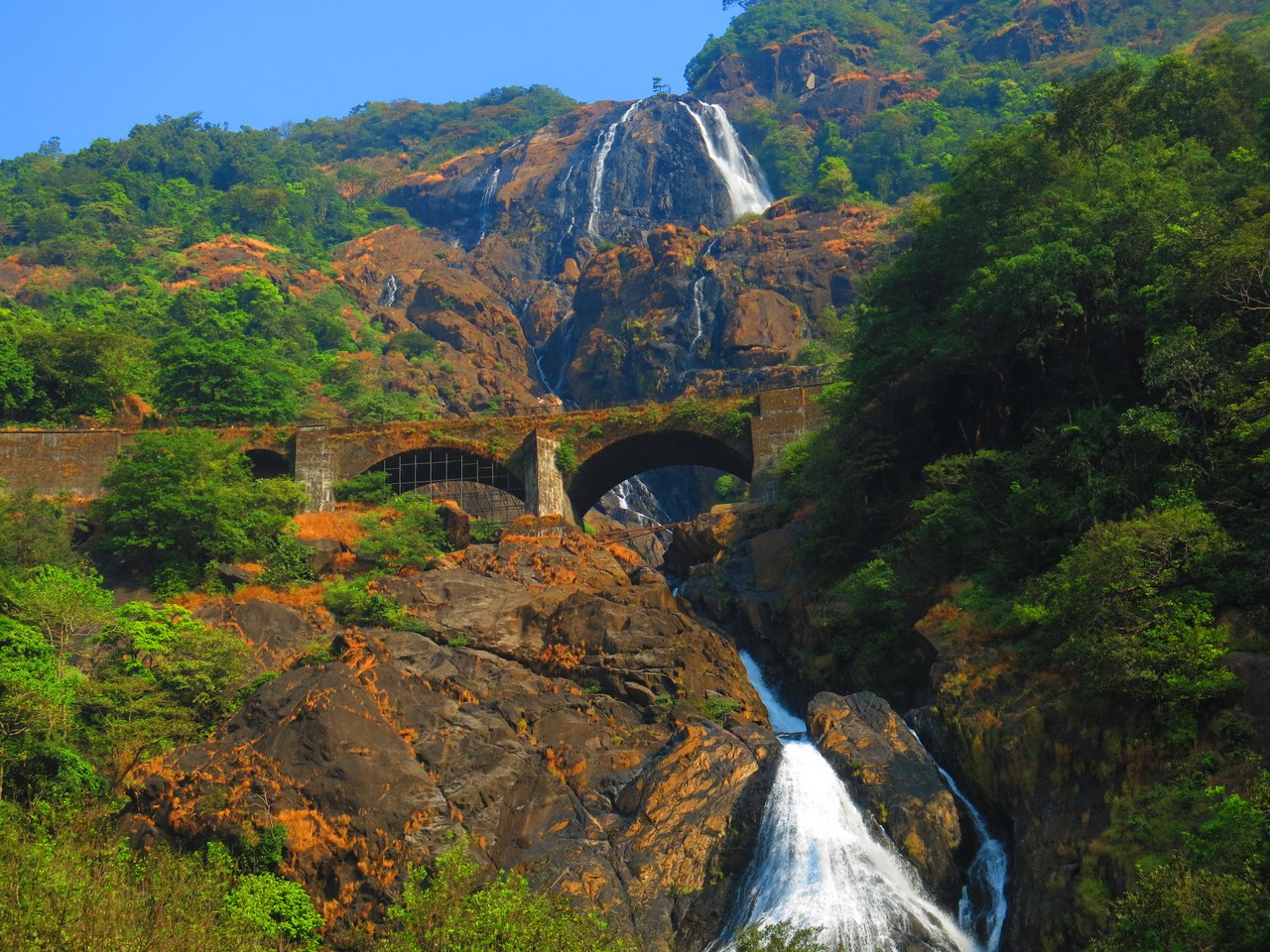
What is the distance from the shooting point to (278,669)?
3206 centimetres

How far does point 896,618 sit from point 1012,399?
22.1ft

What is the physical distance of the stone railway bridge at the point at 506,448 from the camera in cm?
4466

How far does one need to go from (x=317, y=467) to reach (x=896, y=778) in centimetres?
2854

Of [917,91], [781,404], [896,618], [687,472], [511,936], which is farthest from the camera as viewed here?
[917,91]

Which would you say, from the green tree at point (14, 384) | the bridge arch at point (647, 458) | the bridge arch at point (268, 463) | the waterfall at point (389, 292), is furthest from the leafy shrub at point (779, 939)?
the waterfall at point (389, 292)

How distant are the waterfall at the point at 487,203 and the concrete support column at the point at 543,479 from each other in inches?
2365

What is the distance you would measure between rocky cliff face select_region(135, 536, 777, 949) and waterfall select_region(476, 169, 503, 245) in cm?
7527

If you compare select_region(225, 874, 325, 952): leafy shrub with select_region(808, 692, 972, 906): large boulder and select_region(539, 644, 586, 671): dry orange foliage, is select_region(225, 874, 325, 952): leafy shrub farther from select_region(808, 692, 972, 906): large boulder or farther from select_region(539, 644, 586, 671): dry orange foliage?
select_region(808, 692, 972, 906): large boulder

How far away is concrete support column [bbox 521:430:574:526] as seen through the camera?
4503 centimetres

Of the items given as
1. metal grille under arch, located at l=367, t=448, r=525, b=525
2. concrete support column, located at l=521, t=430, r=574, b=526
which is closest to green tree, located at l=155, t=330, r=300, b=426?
metal grille under arch, located at l=367, t=448, r=525, b=525

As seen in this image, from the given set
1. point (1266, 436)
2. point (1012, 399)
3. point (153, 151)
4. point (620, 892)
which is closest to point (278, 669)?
point (620, 892)

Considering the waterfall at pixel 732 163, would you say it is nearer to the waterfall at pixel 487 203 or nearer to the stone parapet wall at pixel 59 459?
the waterfall at pixel 487 203

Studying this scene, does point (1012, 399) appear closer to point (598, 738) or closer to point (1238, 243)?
point (1238, 243)

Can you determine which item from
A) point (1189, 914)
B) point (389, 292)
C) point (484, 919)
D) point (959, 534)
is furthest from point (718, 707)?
point (389, 292)
